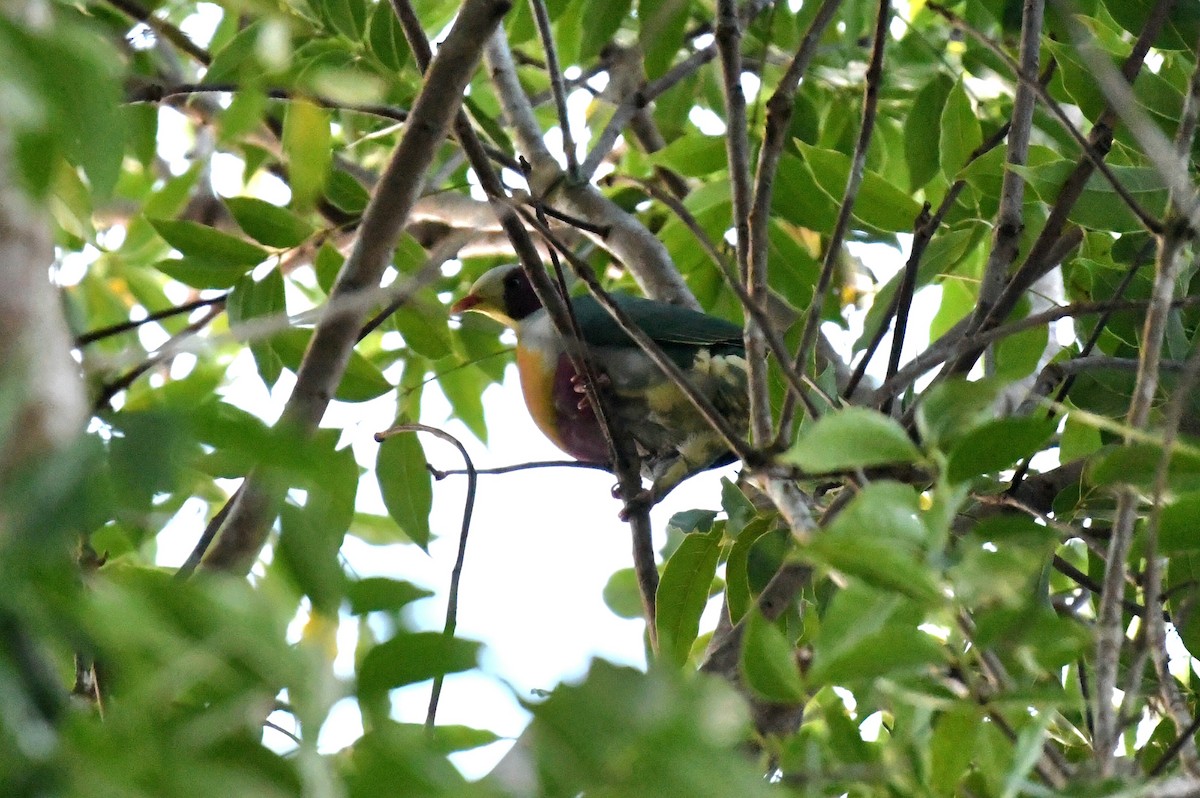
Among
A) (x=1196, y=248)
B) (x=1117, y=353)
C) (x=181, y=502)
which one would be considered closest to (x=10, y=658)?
(x=181, y=502)

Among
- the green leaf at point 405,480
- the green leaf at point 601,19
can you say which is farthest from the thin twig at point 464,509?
the green leaf at point 601,19

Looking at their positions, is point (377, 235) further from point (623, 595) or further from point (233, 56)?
point (623, 595)

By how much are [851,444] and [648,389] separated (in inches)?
87.0

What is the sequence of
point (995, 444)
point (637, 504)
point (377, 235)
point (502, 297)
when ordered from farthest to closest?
point (502, 297), point (637, 504), point (377, 235), point (995, 444)

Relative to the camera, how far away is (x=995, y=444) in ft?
3.13

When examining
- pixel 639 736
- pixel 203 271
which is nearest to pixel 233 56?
pixel 203 271

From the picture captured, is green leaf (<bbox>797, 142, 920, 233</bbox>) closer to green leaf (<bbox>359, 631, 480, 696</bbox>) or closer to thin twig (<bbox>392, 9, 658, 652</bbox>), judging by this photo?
thin twig (<bbox>392, 9, 658, 652</bbox>)

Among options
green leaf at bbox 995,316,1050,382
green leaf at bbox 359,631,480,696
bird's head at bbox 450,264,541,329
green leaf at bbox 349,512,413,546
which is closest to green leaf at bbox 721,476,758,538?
green leaf at bbox 995,316,1050,382

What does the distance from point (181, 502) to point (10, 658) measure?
0.99 m

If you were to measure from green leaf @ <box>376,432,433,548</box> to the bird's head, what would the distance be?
165cm

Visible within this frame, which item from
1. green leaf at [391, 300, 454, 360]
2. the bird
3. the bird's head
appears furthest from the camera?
the bird's head

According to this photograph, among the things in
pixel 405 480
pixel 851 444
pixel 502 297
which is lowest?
pixel 851 444

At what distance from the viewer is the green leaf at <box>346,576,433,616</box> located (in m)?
0.76

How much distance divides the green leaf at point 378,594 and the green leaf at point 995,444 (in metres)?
0.41
